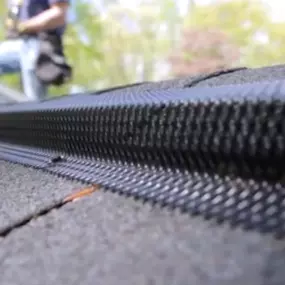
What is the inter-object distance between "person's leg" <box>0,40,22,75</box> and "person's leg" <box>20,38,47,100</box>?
4 centimetres

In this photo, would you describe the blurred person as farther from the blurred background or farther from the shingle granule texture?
the blurred background

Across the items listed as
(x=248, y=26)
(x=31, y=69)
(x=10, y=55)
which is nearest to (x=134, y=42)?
(x=248, y=26)

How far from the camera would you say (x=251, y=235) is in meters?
0.36

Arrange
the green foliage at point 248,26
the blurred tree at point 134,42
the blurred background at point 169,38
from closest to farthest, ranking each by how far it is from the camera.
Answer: the blurred background at point 169,38
the green foliage at point 248,26
the blurred tree at point 134,42

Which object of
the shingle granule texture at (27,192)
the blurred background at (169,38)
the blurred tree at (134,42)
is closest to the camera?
the shingle granule texture at (27,192)

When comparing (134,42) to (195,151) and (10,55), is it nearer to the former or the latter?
(10,55)

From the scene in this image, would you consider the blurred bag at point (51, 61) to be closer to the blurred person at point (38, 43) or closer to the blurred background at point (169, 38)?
the blurred person at point (38, 43)

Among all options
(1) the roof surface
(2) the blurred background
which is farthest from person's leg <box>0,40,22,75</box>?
(2) the blurred background

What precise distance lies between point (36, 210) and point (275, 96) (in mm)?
235

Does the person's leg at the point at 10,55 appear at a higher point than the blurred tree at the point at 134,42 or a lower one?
higher

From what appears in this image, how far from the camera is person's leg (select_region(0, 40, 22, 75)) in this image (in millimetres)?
1971

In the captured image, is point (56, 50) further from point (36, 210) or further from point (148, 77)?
point (148, 77)

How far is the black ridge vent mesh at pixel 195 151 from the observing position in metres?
0.41

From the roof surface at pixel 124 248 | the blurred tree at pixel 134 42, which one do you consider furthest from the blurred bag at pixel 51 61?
the blurred tree at pixel 134 42
